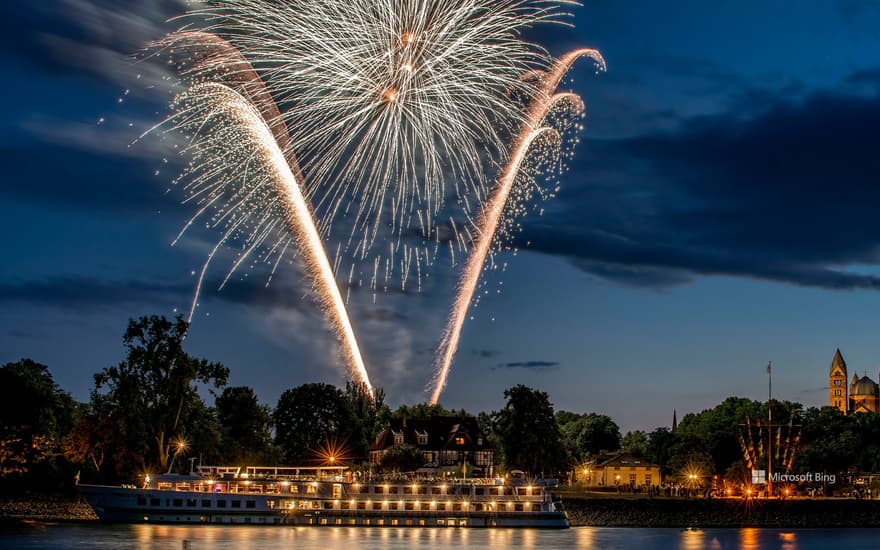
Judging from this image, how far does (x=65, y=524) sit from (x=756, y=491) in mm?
69600

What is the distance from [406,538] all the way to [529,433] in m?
32.0

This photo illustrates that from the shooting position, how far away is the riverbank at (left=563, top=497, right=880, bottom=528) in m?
95.6

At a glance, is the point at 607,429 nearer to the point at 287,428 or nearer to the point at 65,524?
the point at 287,428

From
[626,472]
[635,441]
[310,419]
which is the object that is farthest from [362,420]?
[635,441]

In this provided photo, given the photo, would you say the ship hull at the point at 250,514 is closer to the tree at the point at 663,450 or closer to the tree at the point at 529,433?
the tree at the point at 529,433

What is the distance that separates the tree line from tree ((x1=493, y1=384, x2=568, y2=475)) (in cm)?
12

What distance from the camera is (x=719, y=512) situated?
97.4m

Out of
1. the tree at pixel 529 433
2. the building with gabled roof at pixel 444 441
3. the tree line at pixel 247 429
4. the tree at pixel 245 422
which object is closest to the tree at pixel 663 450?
the tree line at pixel 247 429

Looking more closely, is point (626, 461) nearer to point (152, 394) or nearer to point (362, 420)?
point (362, 420)

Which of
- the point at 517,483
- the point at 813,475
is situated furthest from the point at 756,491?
the point at 517,483

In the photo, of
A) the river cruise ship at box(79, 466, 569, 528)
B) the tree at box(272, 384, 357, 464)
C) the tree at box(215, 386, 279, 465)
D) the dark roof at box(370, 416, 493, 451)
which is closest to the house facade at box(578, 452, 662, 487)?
the dark roof at box(370, 416, 493, 451)

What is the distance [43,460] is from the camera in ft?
283

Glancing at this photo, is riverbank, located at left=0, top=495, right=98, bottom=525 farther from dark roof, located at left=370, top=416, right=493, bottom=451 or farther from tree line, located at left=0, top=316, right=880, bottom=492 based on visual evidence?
dark roof, located at left=370, top=416, right=493, bottom=451

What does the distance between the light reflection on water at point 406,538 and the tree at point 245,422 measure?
104ft
